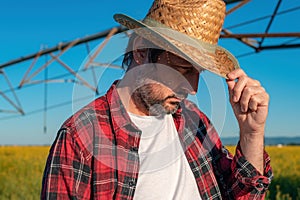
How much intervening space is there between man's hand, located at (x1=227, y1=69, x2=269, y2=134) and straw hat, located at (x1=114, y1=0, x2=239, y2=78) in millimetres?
39

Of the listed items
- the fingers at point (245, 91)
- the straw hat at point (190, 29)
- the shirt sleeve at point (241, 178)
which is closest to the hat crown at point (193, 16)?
the straw hat at point (190, 29)

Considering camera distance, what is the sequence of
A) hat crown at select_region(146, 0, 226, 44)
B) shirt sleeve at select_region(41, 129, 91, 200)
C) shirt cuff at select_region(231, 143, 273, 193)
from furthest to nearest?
shirt cuff at select_region(231, 143, 273, 193)
hat crown at select_region(146, 0, 226, 44)
shirt sleeve at select_region(41, 129, 91, 200)

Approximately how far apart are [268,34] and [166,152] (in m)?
3.07

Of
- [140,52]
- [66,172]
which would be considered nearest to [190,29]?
[140,52]

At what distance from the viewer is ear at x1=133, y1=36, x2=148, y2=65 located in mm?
1335

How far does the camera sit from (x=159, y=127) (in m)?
1.42

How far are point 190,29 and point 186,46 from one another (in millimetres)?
84

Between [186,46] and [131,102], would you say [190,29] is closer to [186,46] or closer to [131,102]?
[186,46]

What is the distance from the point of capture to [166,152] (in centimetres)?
139

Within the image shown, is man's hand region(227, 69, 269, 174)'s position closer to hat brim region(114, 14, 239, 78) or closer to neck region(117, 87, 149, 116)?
hat brim region(114, 14, 239, 78)

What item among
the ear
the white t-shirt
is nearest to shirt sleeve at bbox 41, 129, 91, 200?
the white t-shirt

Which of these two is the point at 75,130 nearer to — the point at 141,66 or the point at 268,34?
the point at 141,66

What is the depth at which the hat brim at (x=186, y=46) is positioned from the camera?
121 centimetres

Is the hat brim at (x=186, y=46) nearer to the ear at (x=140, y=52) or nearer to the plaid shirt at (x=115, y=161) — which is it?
the ear at (x=140, y=52)
